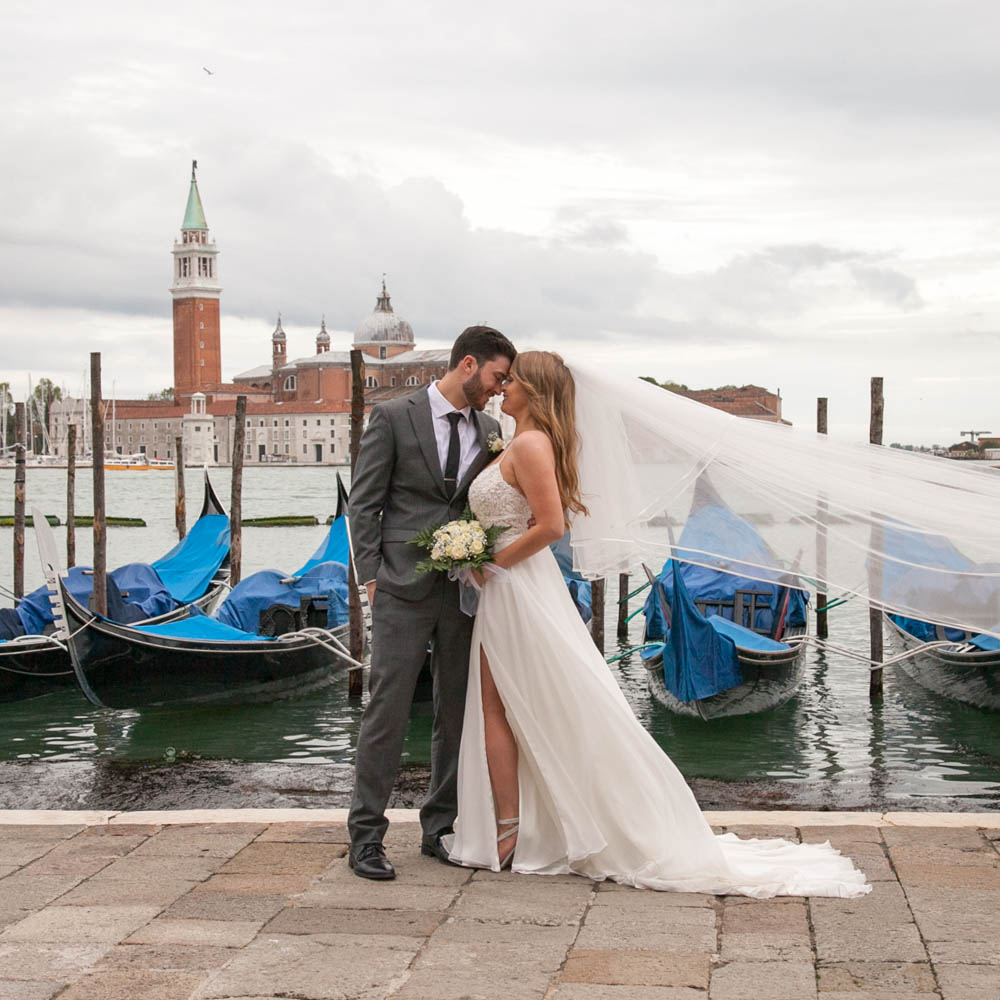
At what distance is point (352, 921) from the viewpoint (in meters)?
2.35

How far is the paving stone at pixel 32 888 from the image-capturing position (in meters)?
2.49

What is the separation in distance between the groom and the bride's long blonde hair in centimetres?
5

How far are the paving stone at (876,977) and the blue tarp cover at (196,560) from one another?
8260 millimetres

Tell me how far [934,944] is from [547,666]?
3.03 feet

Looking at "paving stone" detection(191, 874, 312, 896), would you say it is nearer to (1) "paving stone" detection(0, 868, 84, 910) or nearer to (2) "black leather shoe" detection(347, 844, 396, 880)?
(2) "black leather shoe" detection(347, 844, 396, 880)

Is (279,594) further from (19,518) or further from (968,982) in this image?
(968,982)

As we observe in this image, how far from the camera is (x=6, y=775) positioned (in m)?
5.38

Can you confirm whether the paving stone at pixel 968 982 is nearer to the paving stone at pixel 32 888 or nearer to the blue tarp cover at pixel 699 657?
the paving stone at pixel 32 888

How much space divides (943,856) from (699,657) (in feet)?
13.3

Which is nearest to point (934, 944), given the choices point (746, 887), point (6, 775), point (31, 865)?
point (746, 887)

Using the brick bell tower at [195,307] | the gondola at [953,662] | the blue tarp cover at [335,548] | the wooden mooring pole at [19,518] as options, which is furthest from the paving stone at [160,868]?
the brick bell tower at [195,307]

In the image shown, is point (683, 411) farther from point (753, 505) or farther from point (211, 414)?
point (211, 414)

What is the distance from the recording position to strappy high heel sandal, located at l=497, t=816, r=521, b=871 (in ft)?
8.92

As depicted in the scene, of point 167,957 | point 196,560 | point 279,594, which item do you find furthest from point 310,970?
point 196,560
